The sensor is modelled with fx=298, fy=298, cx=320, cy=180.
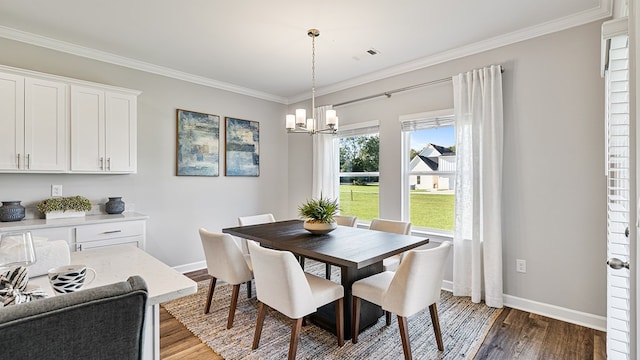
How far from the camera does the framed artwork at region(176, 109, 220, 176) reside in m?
3.93

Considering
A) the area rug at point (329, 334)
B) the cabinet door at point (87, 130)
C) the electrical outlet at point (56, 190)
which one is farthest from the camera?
the electrical outlet at point (56, 190)

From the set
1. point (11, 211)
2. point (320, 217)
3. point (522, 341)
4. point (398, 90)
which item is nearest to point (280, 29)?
point (398, 90)

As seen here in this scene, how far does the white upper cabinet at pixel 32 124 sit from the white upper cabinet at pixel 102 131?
92mm

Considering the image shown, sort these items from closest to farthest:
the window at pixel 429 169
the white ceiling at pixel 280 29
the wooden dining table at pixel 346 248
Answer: the wooden dining table at pixel 346 248, the white ceiling at pixel 280 29, the window at pixel 429 169

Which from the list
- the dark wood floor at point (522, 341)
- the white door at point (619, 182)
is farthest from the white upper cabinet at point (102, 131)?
the white door at point (619, 182)

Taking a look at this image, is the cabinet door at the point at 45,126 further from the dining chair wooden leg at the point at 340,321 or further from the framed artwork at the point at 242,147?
the dining chair wooden leg at the point at 340,321

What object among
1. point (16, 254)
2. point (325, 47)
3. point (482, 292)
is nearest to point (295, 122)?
point (325, 47)

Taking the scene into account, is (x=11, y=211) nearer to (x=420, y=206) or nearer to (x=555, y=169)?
(x=420, y=206)

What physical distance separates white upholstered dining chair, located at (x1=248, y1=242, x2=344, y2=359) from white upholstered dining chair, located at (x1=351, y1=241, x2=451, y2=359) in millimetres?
349

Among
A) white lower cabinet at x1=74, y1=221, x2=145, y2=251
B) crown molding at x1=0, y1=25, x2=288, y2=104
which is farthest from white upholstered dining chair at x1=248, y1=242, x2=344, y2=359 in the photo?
crown molding at x1=0, y1=25, x2=288, y2=104

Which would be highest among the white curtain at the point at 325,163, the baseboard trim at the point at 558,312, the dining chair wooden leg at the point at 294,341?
the white curtain at the point at 325,163

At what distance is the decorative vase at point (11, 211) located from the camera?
2.72 m

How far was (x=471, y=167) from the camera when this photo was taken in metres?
3.04

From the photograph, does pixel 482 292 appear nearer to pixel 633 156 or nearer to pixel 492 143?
pixel 492 143
